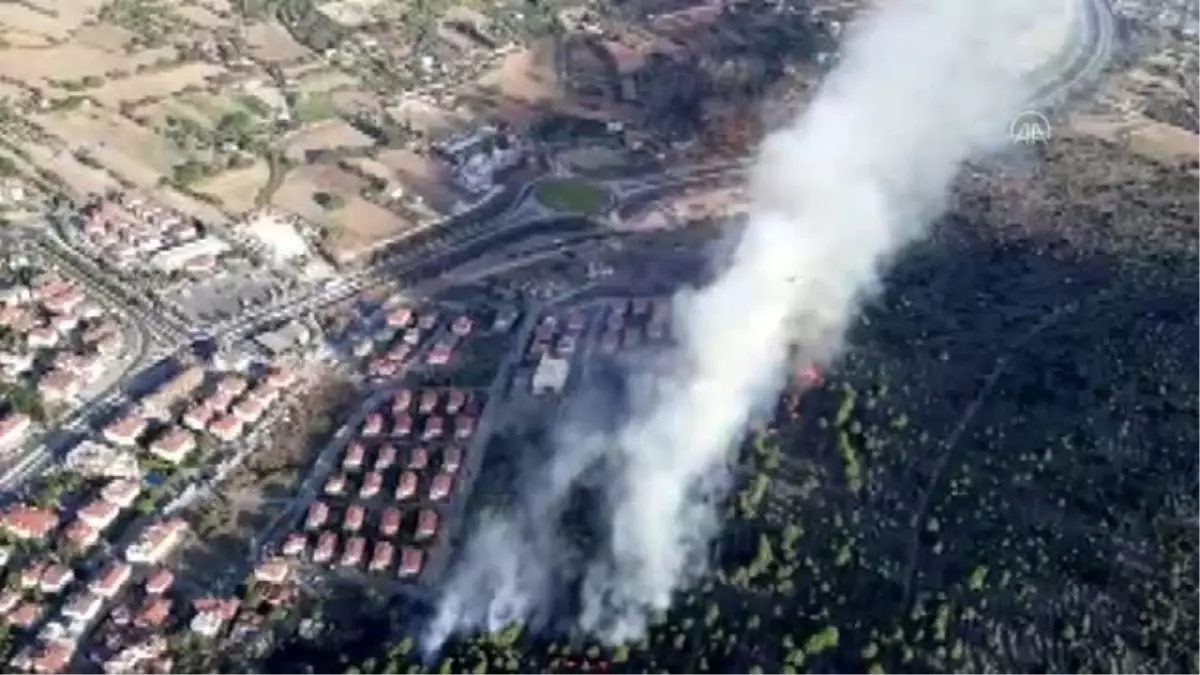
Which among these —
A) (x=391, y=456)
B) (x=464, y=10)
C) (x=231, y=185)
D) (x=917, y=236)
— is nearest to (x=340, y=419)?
(x=391, y=456)

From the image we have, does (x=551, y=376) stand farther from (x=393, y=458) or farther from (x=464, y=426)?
(x=393, y=458)

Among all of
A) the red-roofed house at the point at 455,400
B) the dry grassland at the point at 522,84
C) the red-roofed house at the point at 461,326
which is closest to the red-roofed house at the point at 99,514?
the red-roofed house at the point at 455,400

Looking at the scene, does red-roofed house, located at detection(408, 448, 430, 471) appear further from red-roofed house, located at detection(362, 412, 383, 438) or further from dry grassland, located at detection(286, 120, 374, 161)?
dry grassland, located at detection(286, 120, 374, 161)

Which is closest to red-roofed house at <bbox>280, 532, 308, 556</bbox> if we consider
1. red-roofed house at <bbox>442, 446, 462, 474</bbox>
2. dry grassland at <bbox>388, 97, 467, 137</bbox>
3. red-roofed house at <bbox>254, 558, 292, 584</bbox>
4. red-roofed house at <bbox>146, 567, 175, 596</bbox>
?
red-roofed house at <bbox>254, 558, 292, 584</bbox>

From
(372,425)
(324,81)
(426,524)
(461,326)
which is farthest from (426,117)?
(426,524)

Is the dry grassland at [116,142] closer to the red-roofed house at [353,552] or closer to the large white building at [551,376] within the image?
the large white building at [551,376]

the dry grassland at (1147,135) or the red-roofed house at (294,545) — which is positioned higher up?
the red-roofed house at (294,545)
